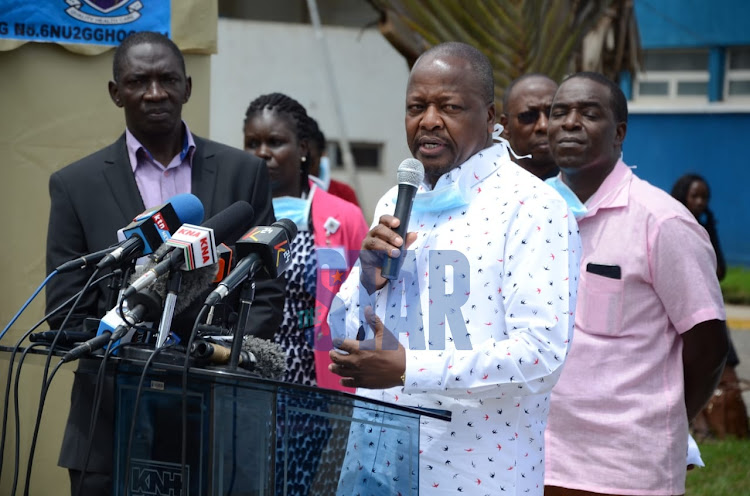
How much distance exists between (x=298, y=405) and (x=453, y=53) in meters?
1.14

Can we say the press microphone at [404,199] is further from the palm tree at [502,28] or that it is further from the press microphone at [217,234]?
the palm tree at [502,28]

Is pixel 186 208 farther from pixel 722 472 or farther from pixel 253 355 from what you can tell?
pixel 722 472

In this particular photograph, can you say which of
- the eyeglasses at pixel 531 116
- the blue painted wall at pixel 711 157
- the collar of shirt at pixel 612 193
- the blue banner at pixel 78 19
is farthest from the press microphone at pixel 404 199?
the blue painted wall at pixel 711 157

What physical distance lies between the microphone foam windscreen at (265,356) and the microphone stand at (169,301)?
24 cm

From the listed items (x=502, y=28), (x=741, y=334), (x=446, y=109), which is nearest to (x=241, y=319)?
(x=446, y=109)

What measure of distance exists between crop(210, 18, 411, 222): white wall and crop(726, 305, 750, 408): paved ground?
5.89 meters

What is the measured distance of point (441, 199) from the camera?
9.46 feet

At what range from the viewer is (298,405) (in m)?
2.38

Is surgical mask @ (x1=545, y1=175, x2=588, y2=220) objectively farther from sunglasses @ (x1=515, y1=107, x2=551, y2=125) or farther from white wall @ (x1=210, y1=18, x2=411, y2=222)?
white wall @ (x1=210, y1=18, x2=411, y2=222)

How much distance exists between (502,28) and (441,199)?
5.14 metres

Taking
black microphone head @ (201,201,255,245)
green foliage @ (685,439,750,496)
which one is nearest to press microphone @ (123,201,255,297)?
black microphone head @ (201,201,255,245)

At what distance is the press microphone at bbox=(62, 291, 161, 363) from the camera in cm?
232

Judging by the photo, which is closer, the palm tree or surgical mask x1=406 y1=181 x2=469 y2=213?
surgical mask x1=406 y1=181 x2=469 y2=213

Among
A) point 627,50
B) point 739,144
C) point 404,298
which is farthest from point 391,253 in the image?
point 739,144
